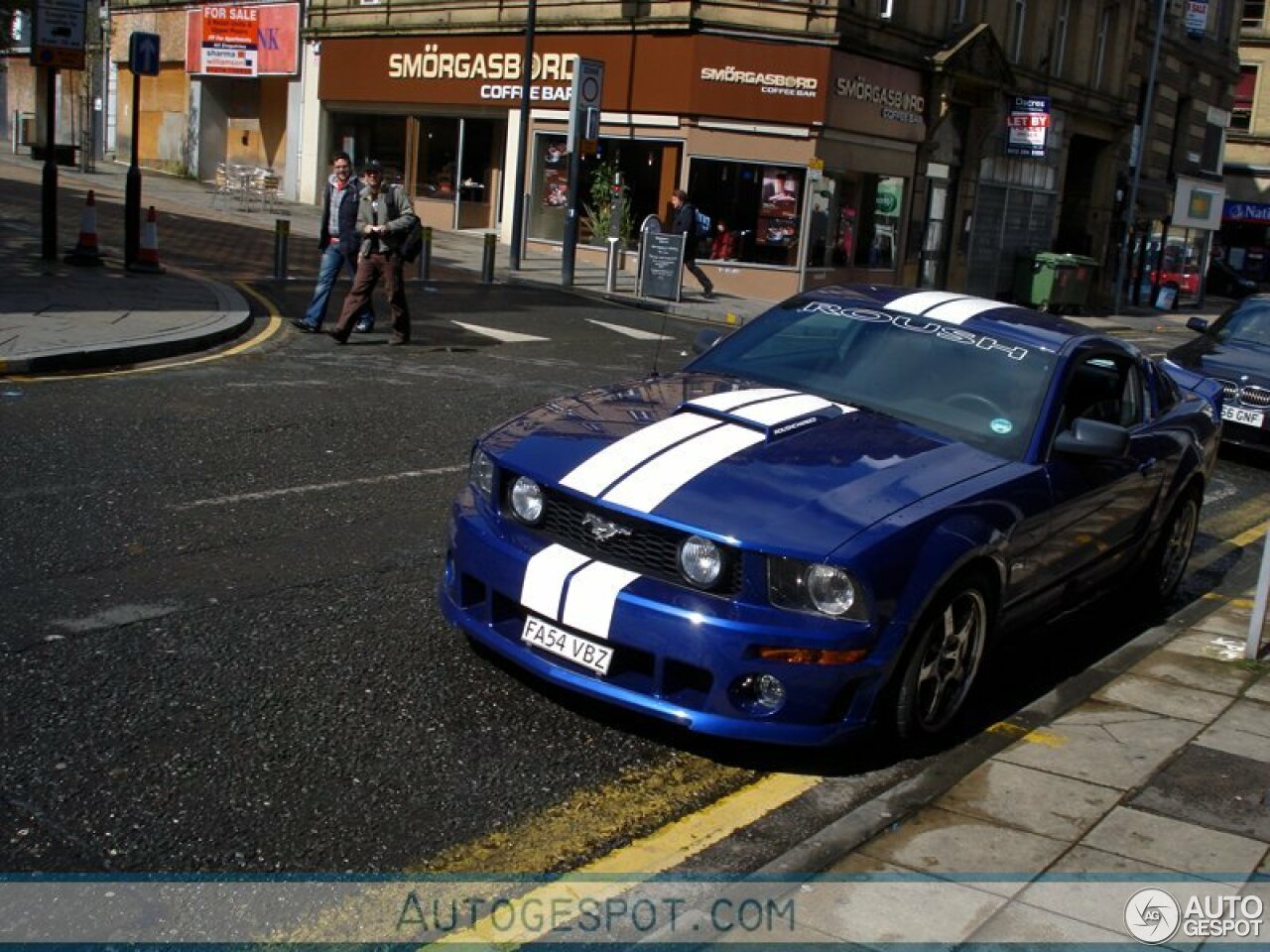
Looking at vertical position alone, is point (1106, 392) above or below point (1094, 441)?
above

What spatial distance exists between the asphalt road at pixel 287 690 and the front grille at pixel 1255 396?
3412 mm

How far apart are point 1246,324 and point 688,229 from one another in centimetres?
1266

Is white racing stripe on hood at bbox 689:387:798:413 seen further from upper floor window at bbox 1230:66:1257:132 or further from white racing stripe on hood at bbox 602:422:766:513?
upper floor window at bbox 1230:66:1257:132

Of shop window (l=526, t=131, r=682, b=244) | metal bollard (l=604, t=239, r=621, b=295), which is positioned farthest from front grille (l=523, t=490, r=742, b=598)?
shop window (l=526, t=131, r=682, b=244)

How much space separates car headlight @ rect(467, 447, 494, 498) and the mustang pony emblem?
0.55m

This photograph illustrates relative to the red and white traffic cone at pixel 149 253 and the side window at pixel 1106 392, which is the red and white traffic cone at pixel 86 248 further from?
the side window at pixel 1106 392

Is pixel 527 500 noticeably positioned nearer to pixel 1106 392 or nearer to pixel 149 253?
pixel 1106 392

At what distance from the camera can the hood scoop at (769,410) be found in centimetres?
514

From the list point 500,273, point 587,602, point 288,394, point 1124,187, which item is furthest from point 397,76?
point 587,602

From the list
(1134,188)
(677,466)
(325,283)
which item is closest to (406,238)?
(325,283)

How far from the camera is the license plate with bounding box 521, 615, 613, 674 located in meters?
4.52

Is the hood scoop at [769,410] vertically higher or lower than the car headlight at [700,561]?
higher

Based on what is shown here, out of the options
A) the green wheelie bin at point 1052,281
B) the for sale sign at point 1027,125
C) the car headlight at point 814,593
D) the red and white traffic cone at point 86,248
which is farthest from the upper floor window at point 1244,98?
the car headlight at point 814,593

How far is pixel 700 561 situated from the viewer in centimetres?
442
